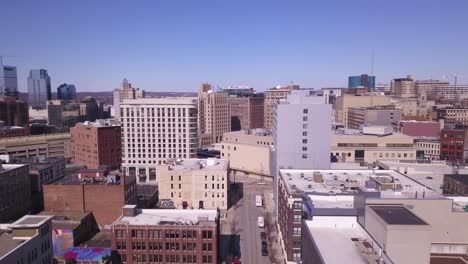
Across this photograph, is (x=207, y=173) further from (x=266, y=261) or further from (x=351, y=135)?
(x=351, y=135)

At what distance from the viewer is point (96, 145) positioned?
140 meters

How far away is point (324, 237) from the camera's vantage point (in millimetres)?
45844

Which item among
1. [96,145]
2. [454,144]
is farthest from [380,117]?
[96,145]

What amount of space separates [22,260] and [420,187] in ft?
194

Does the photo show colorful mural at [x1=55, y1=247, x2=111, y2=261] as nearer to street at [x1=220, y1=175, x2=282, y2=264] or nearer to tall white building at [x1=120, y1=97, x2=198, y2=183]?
street at [x1=220, y1=175, x2=282, y2=264]

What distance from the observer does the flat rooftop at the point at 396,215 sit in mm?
38938

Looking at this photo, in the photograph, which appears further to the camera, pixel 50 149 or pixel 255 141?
pixel 50 149

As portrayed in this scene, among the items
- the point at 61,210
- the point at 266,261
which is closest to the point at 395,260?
the point at 266,261

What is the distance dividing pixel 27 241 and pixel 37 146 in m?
109

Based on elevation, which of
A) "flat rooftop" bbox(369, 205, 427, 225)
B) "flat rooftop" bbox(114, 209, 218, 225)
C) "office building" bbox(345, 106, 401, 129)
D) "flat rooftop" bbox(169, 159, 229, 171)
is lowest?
"flat rooftop" bbox(114, 209, 218, 225)

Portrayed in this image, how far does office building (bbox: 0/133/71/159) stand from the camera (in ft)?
456

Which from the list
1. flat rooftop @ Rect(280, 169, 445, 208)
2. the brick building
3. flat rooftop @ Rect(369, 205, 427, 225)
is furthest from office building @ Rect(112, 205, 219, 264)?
the brick building

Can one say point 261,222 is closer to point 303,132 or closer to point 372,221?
point 303,132

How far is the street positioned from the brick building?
33.5 m
